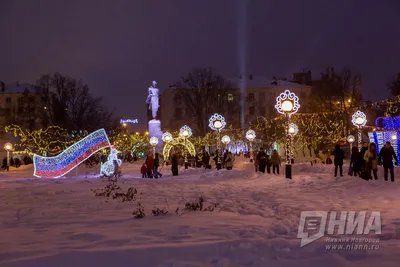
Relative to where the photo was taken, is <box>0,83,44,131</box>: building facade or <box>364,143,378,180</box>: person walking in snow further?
<box>0,83,44,131</box>: building facade

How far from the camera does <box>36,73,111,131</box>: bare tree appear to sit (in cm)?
5616

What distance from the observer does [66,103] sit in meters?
56.7

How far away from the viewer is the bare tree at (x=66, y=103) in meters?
56.2

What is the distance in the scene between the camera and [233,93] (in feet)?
220

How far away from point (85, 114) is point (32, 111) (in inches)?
A: 398

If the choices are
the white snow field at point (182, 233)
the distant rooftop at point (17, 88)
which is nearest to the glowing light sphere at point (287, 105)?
the white snow field at point (182, 233)

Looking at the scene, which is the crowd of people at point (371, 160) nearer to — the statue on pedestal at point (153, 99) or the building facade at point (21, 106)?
the statue on pedestal at point (153, 99)

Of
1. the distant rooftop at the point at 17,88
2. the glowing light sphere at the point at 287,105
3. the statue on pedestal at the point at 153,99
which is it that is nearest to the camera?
the glowing light sphere at the point at 287,105

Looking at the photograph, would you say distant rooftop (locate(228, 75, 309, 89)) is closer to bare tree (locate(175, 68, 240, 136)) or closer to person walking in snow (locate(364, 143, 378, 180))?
bare tree (locate(175, 68, 240, 136))

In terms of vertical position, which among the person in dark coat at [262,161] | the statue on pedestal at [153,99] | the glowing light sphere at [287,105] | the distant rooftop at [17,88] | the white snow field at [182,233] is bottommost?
the white snow field at [182,233]

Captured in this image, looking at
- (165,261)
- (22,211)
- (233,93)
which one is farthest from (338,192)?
(233,93)

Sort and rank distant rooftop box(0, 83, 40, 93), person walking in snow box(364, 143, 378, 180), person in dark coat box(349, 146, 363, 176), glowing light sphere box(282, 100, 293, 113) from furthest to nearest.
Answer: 1. distant rooftop box(0, 83, 40, 93)
2. glowing light sphere box(282, 100, 293, 113)
3. person in dark coat box(349, 146, 363, 176)
4. person walking in snow box(364, 143, 378, 180)

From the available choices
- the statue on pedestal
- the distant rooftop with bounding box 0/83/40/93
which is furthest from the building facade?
the statue on pedestal

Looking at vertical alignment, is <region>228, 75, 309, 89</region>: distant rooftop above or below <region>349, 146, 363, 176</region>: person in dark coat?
above
